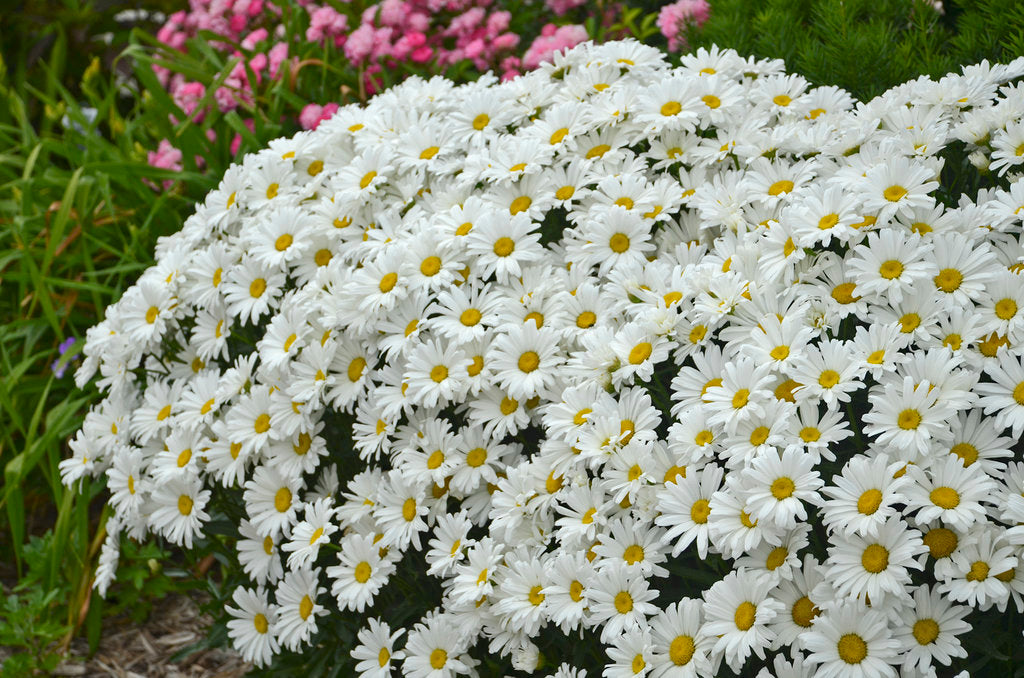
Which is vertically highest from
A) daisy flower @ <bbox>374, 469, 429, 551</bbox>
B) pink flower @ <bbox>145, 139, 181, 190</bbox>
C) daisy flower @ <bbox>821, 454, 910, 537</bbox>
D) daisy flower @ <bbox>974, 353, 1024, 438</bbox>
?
daisy flower @ <bbox>974, 353, 1024, 438</bbox>

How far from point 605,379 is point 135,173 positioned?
2.39 metres

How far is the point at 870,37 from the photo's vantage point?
2.54 m

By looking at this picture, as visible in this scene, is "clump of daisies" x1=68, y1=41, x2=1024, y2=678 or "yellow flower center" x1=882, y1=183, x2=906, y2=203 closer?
"clump of daisies" x1=68, y1=41, x2=1024, y2=678

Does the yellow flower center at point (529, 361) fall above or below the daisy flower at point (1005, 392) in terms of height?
below

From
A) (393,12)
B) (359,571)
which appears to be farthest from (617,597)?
(393,12)

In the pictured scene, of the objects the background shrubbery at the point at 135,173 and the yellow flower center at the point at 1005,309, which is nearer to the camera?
the yellow flower center at the point at 1005,309

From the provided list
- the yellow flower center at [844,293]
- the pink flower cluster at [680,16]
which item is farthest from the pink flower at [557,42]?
the yellow flower center at [844,293]

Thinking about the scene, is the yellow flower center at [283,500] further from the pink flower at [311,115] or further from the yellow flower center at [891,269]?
the pink flower at [311,115]

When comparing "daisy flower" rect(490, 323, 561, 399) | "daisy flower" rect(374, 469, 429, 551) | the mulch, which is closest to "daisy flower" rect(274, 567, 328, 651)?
"daisy flower" rect(374, 469, 429, 551)

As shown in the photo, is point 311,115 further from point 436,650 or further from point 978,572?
point 978,572

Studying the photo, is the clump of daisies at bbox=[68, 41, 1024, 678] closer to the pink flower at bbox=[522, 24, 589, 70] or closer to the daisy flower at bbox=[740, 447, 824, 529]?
the daisy flower at bbox=[740, 447, 824, 529]

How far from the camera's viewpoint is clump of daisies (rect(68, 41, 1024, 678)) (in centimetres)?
148

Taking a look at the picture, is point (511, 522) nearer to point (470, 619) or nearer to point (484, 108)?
point (470, 619)

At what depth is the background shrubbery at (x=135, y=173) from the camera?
8.84 feet
